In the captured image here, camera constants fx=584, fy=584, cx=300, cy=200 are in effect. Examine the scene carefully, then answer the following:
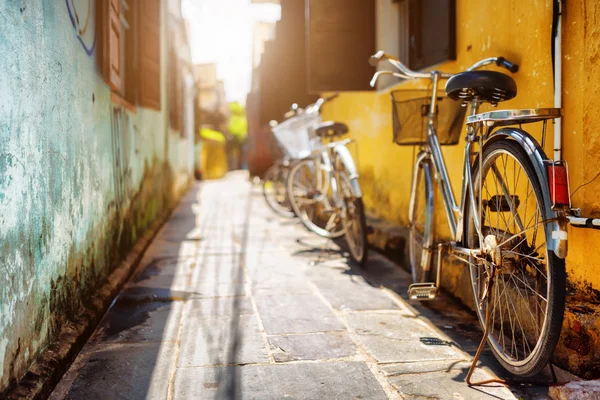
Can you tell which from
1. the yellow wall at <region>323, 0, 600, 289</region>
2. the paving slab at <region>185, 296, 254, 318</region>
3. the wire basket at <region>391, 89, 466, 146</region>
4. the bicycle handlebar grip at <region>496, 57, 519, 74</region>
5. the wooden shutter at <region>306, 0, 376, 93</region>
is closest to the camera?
the yellow wall at <region>323, 0, 600, 289</region>

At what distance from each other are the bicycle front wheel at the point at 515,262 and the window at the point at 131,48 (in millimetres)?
2577

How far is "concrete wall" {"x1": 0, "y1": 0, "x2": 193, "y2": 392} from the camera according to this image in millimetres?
2012

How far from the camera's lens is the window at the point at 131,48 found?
3887 mm

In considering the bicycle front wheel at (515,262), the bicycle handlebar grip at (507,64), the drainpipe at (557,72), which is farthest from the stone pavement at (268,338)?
the bicycle handlebar grip at (507,64)

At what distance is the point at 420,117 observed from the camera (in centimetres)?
364

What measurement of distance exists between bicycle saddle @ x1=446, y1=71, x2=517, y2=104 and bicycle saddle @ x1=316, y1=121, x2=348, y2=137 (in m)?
2.44

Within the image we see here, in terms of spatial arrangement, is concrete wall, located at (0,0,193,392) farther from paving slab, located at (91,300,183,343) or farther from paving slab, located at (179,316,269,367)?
paving slab, located at (179,316,269,367)

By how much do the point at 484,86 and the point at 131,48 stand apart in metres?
3.81

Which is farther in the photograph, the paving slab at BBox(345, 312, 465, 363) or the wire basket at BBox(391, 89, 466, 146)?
the wire basket at BBox(391, 89, 466, 146)

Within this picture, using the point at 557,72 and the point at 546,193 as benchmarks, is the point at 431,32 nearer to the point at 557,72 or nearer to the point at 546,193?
the point at 557,72

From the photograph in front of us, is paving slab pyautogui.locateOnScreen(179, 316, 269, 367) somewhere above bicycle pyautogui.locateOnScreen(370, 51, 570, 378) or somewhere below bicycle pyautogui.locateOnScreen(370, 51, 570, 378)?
below

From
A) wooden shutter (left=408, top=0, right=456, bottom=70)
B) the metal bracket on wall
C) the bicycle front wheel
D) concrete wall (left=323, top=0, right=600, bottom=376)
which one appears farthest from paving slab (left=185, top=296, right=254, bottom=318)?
wooden shutter (left=408, top=0, right=456, bottom=70)

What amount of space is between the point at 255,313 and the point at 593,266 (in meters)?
1.86

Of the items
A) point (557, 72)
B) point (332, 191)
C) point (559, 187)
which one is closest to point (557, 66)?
point (557, 72)
